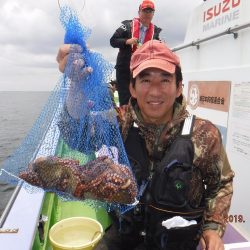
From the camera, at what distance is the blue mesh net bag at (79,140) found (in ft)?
5.92

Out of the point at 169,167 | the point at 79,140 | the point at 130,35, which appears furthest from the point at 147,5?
the point at 169,167

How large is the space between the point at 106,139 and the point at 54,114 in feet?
1.52

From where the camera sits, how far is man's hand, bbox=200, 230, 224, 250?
7.31 ft

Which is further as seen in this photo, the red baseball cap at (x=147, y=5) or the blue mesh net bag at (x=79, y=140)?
the red baseball cap at (x=147, y=5)

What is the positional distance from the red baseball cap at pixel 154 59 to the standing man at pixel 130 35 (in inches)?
95.8

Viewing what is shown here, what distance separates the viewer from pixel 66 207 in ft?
13.9

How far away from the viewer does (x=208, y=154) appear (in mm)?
2318

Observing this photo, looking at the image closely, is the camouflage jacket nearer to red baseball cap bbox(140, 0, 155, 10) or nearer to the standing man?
the standing man

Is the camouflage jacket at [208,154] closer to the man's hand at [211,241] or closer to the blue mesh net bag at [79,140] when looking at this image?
the man's hand at [211,241]

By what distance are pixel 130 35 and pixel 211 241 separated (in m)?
3.67

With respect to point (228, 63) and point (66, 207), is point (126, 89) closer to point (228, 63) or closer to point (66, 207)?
point (228, 63)

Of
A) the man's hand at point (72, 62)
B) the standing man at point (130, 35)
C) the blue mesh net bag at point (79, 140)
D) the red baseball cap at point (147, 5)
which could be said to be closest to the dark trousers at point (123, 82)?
the standing man at point (130, 35)

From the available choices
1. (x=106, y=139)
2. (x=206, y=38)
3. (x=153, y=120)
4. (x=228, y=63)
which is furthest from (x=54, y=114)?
(x=206, y=38)

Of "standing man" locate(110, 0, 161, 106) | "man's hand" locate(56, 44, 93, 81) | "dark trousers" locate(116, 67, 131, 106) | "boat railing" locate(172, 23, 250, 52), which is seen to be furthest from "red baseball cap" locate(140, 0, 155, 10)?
"man's hand" locate(56, 44, 93, 81)
